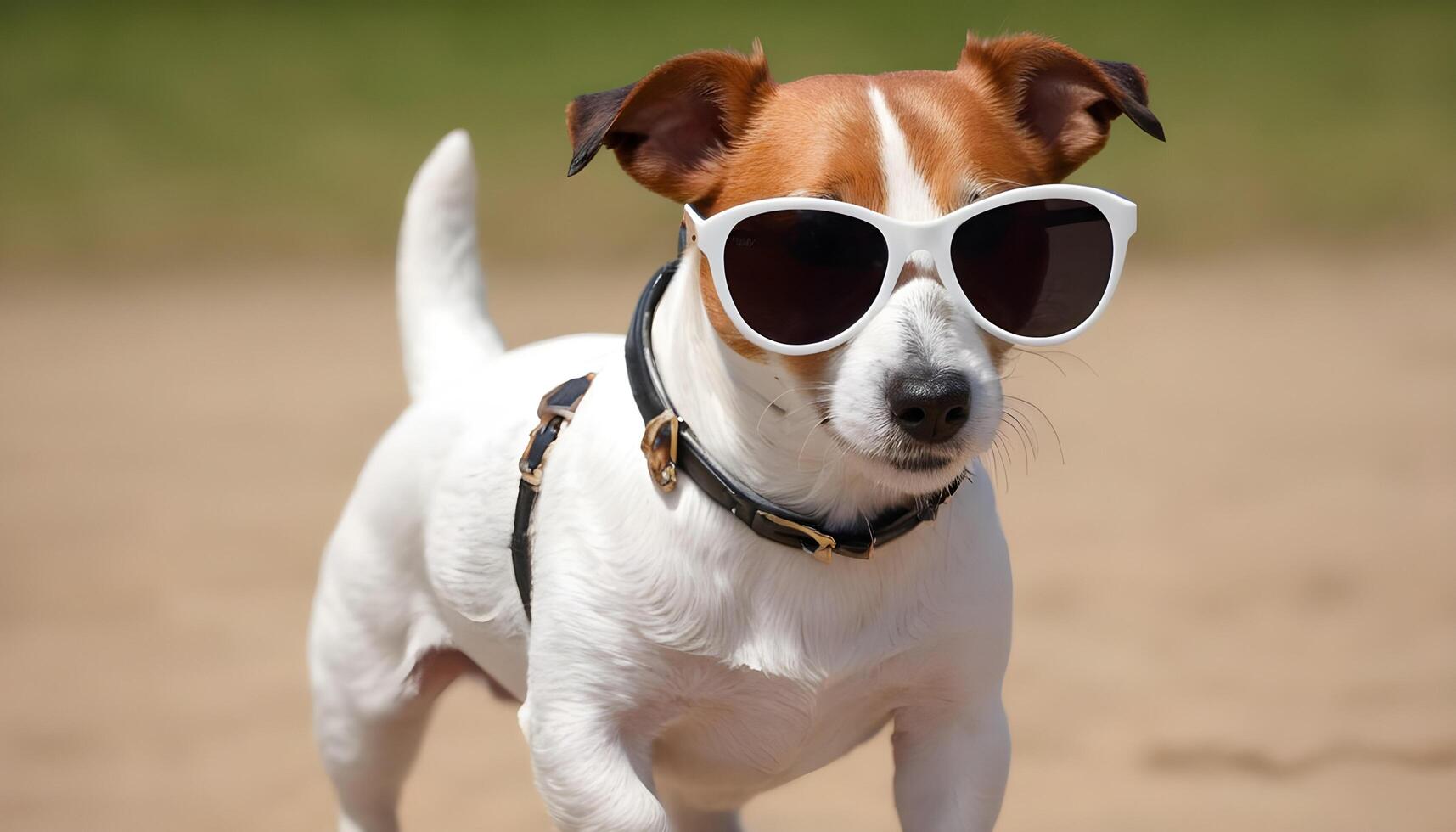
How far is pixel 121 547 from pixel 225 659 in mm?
1171

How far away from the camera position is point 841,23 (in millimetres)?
11812

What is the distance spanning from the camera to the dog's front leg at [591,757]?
208cm

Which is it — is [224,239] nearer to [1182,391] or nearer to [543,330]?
[543,330]

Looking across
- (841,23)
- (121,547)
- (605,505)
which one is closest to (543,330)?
(121,547)

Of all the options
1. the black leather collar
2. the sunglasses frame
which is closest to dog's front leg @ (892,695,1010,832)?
the black leather collar

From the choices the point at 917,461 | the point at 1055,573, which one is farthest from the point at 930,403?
the point at 1055,573

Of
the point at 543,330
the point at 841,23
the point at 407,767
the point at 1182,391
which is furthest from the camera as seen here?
the point at 841,23

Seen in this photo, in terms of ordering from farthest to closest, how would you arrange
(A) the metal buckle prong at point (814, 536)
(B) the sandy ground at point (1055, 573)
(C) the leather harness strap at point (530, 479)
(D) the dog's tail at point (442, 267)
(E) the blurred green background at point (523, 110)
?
(E) the blurred green background at point (523, 110) → (B) the sandy ground at point (1055, 573) → (D) the dog's tail at point (442, 267) → (C) the leather harness strap at point (530, 479) → (A) the metal buckle prong at point (814, 536)

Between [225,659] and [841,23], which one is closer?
[225,659]

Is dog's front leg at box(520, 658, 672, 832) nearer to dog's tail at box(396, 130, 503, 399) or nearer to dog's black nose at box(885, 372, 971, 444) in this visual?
dog's black nose at box(885, 372, 971, 444)

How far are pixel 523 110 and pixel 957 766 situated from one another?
9.98 m

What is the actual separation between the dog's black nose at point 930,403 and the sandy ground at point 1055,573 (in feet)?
6.78

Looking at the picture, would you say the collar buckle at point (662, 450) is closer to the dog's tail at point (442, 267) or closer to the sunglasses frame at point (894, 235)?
the sunglasses frame at point (894, 235)

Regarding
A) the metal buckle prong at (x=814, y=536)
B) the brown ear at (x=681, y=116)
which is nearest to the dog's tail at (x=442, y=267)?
the brown ear at (x=681, y=116)
